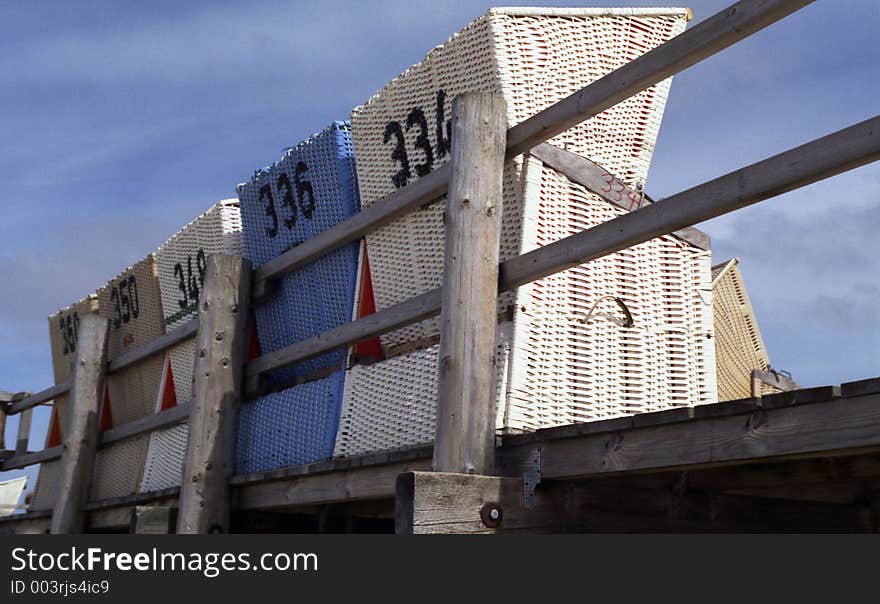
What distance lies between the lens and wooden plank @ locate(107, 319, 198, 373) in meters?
6.94

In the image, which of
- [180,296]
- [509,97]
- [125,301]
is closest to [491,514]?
[509,97]

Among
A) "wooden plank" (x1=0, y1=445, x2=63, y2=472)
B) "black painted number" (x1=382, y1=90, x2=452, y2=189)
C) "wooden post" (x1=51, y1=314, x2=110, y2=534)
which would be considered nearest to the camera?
"black painted number" (x1=382, y1=90, x2=452, y2=189)

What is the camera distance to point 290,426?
557 cm

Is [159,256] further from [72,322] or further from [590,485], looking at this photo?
[590,485]

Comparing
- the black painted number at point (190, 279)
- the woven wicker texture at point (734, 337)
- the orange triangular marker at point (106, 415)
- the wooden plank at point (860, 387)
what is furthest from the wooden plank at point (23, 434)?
→ the wooden plank at point (860, 387)

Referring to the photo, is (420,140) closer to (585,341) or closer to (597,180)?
(597,180)

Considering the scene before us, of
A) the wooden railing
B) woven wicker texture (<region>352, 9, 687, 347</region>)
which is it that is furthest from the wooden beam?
the wooden railing

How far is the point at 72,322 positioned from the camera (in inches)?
358

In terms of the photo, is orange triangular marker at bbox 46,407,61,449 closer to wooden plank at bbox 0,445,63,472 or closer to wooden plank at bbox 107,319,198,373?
wooden plank at bbox 0,445,63,472

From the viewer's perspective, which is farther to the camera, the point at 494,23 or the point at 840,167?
the point at 494,23
